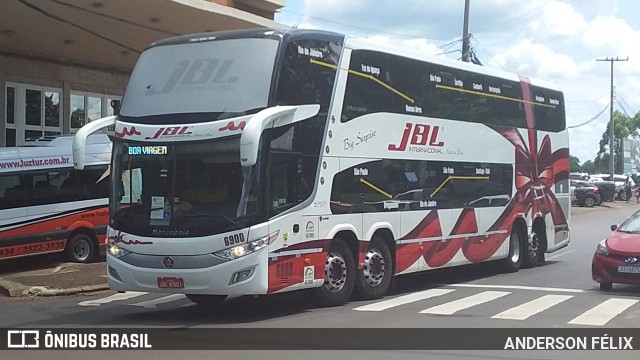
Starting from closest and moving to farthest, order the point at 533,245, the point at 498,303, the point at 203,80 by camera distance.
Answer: the point at 203,80
the point at 498,303
the point at 533,245

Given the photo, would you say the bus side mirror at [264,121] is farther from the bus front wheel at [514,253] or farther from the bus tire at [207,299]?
the bus front wheel at [514,253]

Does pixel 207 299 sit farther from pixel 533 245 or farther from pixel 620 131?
pixel 620 131

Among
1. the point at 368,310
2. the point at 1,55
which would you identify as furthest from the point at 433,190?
the point at 1,55

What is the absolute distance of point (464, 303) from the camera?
13.9 m

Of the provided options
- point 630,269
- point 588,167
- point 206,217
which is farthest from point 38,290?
point 588,167

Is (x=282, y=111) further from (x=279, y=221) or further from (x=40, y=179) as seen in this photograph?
(x=40, y=179)

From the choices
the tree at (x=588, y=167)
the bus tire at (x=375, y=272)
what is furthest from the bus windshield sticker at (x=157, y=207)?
the tree at (x=588, y=167)

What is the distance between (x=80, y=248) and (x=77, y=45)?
9.03 meters

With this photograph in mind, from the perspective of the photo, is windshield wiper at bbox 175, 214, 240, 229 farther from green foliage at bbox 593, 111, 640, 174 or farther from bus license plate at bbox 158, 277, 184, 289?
green foliage at bbox 593, 111, 640, 174

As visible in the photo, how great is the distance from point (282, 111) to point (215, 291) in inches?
107

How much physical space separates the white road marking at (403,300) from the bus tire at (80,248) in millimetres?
9942

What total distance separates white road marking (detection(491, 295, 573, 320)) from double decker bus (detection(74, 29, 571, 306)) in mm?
2328

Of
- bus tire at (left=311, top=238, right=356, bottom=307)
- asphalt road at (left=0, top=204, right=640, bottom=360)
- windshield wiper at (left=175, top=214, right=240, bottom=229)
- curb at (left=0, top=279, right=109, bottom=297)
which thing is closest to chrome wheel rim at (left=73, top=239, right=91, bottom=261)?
curb at (left=0, top=279, right=109, bottom=297)

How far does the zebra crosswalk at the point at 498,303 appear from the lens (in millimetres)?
12578
